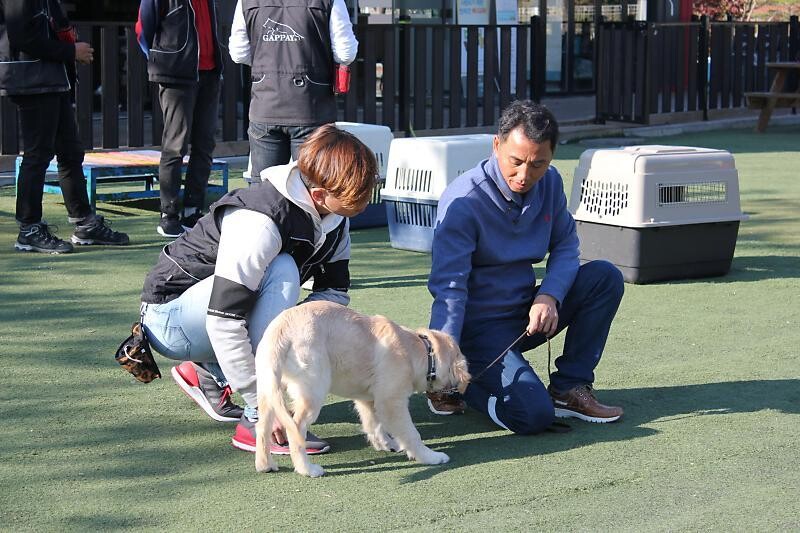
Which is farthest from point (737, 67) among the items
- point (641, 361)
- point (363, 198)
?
point (363, 198)

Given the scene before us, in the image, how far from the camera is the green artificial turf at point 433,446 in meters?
3.20

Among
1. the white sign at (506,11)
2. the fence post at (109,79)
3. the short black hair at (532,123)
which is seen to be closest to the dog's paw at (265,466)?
the short black hair at (532,123)

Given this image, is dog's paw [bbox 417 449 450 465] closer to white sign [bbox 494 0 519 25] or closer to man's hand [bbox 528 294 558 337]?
man's hand [bbox 528 294 558 337]

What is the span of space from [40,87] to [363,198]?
11.9 feet

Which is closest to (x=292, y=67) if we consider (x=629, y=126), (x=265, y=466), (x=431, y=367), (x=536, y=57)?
(x=431, y=367)

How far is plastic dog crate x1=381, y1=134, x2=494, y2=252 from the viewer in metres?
6.71

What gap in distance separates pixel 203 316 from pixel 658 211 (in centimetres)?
323

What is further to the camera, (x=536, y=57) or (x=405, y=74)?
(x=536, y=57)

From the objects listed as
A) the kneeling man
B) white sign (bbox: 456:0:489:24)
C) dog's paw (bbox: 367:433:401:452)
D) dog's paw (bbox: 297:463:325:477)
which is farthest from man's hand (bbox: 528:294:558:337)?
white sign (bbox: 456:0:489:24)

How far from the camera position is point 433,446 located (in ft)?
12.6

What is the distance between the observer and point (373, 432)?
146 inches

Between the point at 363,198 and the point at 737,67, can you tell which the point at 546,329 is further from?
the point at 737,67

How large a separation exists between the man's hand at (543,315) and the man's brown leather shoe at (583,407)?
25cm

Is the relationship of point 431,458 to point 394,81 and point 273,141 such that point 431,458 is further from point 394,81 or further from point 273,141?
point 394,81
